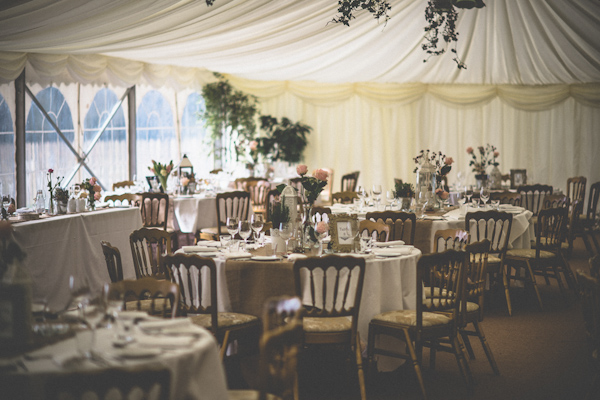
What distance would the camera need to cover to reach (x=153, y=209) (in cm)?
768

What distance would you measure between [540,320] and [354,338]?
9.48 feet

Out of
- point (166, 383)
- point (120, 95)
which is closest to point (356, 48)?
point (120, 95)

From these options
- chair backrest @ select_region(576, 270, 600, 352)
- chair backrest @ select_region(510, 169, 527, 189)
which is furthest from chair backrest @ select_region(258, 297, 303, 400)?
chair backrest @ select_region(510, 169, 527, 189)

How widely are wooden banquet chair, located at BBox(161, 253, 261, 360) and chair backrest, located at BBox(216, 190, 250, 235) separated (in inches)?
124

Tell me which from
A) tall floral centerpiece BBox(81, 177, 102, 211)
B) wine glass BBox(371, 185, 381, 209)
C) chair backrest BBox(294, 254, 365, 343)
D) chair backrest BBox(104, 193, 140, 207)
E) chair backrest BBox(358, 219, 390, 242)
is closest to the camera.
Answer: chair backrest BBox(294, 254, 365, 343)

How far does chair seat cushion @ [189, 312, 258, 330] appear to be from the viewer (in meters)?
4.05

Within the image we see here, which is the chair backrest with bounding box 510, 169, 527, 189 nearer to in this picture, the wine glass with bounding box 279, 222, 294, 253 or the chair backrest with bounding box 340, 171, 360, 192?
the chair backrest with bounding box 340, 171, 360, 192

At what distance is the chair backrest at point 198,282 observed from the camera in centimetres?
384

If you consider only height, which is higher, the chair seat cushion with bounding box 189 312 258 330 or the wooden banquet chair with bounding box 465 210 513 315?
the wooden banquet chair with bounding box 465 210 513 315

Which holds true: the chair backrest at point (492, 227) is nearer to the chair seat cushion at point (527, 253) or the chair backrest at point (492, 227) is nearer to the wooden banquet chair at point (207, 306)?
the chair seat cushion at point (527, 253)

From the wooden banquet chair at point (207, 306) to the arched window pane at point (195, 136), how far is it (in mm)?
7337

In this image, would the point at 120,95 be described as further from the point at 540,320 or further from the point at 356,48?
the point at 540,320

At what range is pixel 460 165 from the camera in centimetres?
1314

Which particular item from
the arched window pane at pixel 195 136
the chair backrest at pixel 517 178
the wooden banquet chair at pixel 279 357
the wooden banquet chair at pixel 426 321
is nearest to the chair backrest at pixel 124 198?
the arched window pane at pixel 195 136
